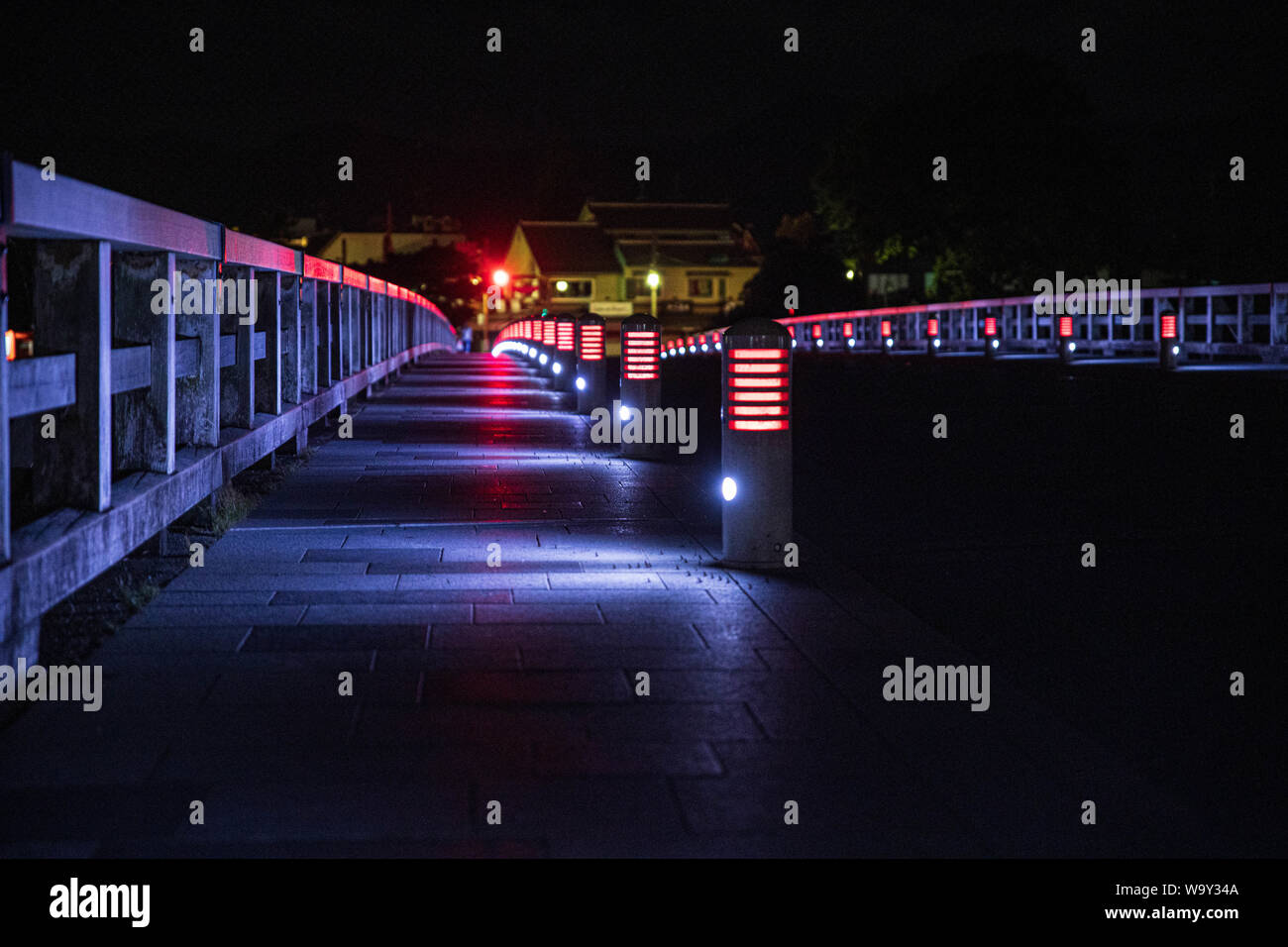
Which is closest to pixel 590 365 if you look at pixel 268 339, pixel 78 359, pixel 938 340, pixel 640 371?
pixel 640 371

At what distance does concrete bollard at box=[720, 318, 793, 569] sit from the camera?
31.4 ft

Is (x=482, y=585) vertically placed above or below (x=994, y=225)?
below

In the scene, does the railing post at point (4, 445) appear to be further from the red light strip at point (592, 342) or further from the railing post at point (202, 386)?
the red light strip at point (592, 342)

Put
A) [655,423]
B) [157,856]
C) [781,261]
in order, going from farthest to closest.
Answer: [781,261], [655,423], [157,856]

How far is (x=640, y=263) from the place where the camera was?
Result: 112 meters

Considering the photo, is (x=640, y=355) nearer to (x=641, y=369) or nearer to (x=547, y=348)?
(x=641, y=369)

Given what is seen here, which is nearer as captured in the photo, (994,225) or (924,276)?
(994,225)

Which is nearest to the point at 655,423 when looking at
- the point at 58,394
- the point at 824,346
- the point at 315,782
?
the point at 58,394

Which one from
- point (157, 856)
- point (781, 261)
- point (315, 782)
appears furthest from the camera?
point (781, 261)

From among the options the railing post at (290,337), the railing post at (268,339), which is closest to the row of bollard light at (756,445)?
the railing post at (268,339)

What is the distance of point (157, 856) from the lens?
15.1ft

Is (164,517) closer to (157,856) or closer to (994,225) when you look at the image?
(157,856)
